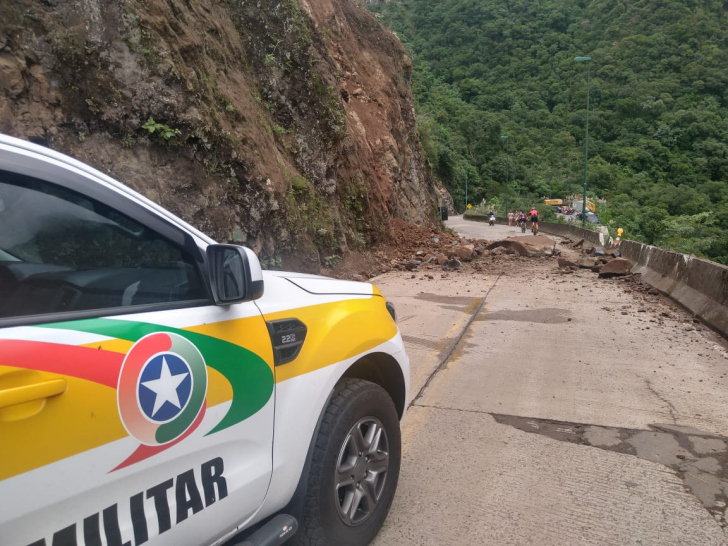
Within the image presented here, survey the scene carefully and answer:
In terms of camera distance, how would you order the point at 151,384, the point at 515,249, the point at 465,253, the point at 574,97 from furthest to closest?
the point at 574,97, the point at 515,249, the point at 465,253, the point at 151,384

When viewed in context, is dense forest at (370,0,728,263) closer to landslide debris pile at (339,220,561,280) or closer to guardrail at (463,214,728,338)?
landslide debris pile at (339,220,561,280)

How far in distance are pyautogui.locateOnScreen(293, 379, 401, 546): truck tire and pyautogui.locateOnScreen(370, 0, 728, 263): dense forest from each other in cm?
4724

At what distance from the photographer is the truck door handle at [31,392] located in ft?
4.79

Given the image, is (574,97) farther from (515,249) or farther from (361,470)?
(361,470)

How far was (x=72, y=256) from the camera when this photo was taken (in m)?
1.96

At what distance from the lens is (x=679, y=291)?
35.5 ft

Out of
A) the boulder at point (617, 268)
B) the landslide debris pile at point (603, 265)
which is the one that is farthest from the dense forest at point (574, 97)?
the boulder at point (617, 268)

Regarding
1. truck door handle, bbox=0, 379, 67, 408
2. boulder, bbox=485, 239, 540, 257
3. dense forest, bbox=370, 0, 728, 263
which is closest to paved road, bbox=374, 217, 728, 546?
truck door handle, bbox=0, 379, 67, 408

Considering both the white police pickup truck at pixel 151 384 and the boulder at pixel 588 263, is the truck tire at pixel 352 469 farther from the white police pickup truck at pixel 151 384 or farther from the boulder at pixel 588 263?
the boulder at pixel 588 263

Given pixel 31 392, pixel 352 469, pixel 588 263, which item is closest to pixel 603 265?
pixel 588 263

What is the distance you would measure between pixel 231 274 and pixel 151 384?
1.76ft

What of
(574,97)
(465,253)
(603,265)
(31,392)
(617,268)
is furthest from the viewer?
(574,97)

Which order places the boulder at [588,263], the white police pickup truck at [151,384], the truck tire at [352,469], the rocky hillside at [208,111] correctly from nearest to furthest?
the white police pickup truck at [151,384]
the truck tire at [352,469]
the rocky hillside at [208,111]
the boulder at [588,263]

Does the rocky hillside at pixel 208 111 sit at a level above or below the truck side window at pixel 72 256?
above
